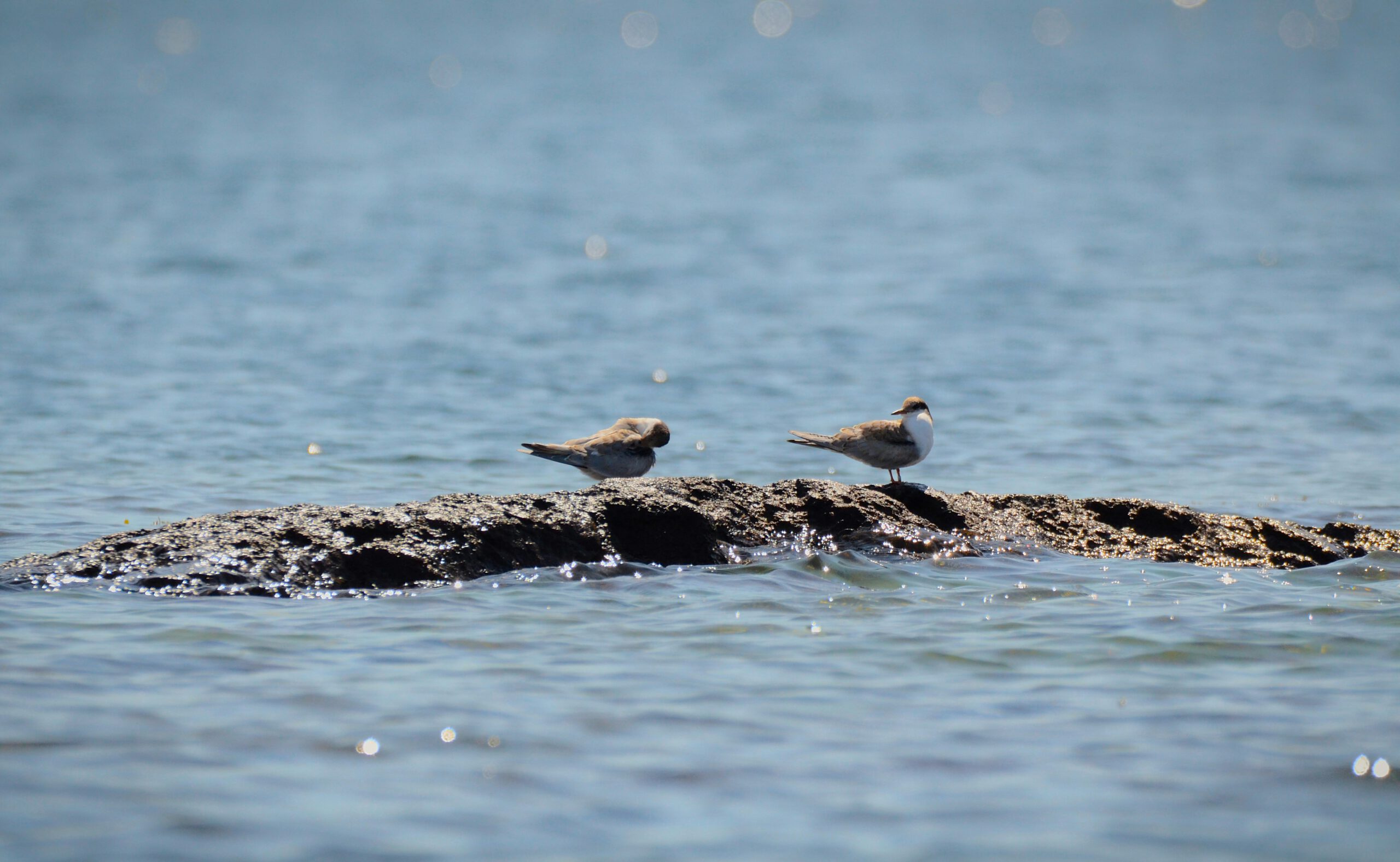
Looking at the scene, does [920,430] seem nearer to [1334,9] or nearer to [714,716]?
[714,716]

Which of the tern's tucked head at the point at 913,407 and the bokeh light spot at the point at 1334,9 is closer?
the tern's tucked head at the point at 913,407

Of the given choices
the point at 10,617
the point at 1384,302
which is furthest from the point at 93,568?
the point at 1384,302

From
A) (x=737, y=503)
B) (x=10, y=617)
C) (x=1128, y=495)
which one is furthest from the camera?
(x=1128, y=495)

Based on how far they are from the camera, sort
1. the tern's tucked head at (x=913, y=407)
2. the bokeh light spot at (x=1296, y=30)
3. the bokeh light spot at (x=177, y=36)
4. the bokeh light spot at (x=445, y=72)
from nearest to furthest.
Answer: the tern's tucked head at (x=913, y=407) → the bokeh light spot at (x=445, y=72) → the bokeh light spot at (x=1296, y=30) → the bokeh light spot at (x=177, y=36)

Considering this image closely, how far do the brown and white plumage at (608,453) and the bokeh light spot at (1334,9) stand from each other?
121m

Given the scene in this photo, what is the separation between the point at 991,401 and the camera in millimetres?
14383

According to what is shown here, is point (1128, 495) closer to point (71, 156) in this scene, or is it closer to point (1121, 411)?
point (1121, 411)

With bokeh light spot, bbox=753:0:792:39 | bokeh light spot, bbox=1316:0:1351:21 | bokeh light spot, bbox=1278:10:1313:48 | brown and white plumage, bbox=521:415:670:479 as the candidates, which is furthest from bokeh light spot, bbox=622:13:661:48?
brown and white plumage, bbox=521:415:670:479

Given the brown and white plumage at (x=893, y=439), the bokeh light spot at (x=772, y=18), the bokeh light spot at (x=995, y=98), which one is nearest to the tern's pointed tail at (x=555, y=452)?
the brown and white plumage at (x=893, y=439)

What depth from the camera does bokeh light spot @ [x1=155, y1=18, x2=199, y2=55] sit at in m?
90.5

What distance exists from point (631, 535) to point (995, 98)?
54653 mm

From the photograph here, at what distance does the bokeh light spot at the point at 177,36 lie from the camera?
297 feet

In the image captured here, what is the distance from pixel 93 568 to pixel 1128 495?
7215mm

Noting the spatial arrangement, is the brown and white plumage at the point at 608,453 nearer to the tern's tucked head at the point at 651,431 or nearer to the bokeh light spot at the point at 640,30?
the tern's tucked head at the point at 651,431
